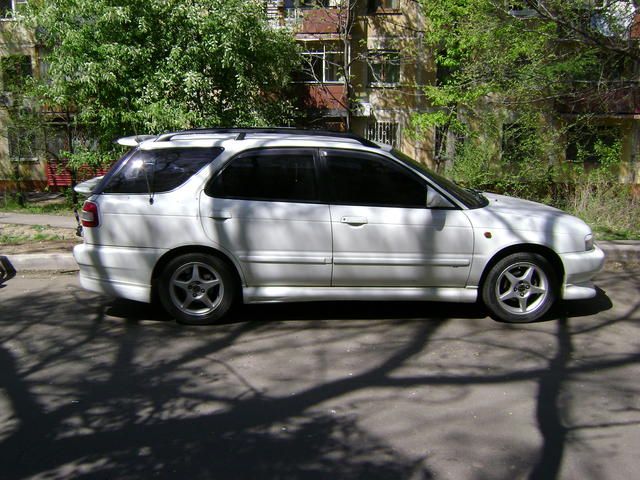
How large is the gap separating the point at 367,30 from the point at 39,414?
21218 mm

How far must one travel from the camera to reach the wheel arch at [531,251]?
5637 mm

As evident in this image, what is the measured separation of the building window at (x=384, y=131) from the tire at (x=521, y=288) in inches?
721

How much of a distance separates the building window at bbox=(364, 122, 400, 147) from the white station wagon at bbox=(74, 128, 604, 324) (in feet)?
59.9

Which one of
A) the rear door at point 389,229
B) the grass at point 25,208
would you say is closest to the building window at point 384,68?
the grass at point 25,208

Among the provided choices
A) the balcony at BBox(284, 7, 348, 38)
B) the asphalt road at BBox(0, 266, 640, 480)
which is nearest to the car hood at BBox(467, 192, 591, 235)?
the asphalt road at BBox(0, 266, 640, 480)

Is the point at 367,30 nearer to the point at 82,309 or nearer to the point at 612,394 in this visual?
the point at 82,309

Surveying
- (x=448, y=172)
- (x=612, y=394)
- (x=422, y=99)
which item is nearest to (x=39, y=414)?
(x=612, y=394)

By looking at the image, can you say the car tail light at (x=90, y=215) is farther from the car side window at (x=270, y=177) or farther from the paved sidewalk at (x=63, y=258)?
the paved sidewalk at (x=63, y=258)

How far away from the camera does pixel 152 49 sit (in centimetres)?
1216

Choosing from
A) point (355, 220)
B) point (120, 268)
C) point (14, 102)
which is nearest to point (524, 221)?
point (355, 220)

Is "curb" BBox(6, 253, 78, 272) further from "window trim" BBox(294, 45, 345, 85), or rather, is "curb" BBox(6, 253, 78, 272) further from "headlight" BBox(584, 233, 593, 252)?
"window trim" BBox(294, 45, 345, 85)

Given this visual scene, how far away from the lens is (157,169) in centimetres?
572

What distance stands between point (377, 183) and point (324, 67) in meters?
17.7

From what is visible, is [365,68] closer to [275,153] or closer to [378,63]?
[378,63]
